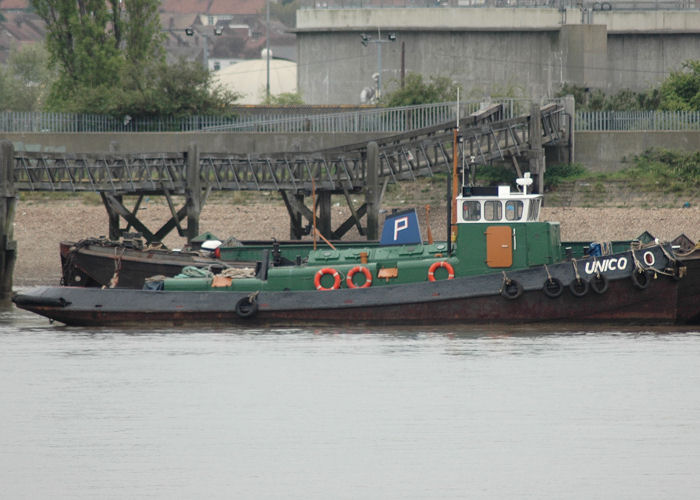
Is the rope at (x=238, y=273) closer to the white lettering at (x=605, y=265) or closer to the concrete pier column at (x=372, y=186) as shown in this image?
the white lettering at (x=605, y=265)

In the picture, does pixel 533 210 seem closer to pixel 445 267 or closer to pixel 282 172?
pixel 445 267

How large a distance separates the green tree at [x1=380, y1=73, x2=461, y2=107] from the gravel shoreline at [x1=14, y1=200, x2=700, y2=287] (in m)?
8.39

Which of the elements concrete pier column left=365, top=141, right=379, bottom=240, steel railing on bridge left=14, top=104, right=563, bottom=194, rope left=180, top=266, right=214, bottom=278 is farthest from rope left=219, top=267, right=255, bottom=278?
concrete pier column left=365, top=141, right=379, bottom=240

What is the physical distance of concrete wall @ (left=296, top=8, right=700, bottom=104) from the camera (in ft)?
196

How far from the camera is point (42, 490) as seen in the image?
18.3 meters

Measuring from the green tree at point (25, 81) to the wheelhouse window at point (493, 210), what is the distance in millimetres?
47103

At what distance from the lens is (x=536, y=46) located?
199 ft

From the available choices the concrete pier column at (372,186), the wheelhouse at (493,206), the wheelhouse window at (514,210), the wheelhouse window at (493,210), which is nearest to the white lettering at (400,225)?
the wheelhouse at (493,206)

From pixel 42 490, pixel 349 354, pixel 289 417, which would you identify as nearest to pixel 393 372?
pixel 349 354

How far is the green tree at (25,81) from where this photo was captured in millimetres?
92750

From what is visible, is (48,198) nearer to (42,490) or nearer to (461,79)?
(461,79)

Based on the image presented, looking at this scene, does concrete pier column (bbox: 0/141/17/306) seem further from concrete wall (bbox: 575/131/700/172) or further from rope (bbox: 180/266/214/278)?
concrete wall (bbox: 575/131/700/172)

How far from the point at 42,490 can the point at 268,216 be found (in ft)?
99.3

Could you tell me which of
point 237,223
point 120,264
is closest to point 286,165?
point 237,223
